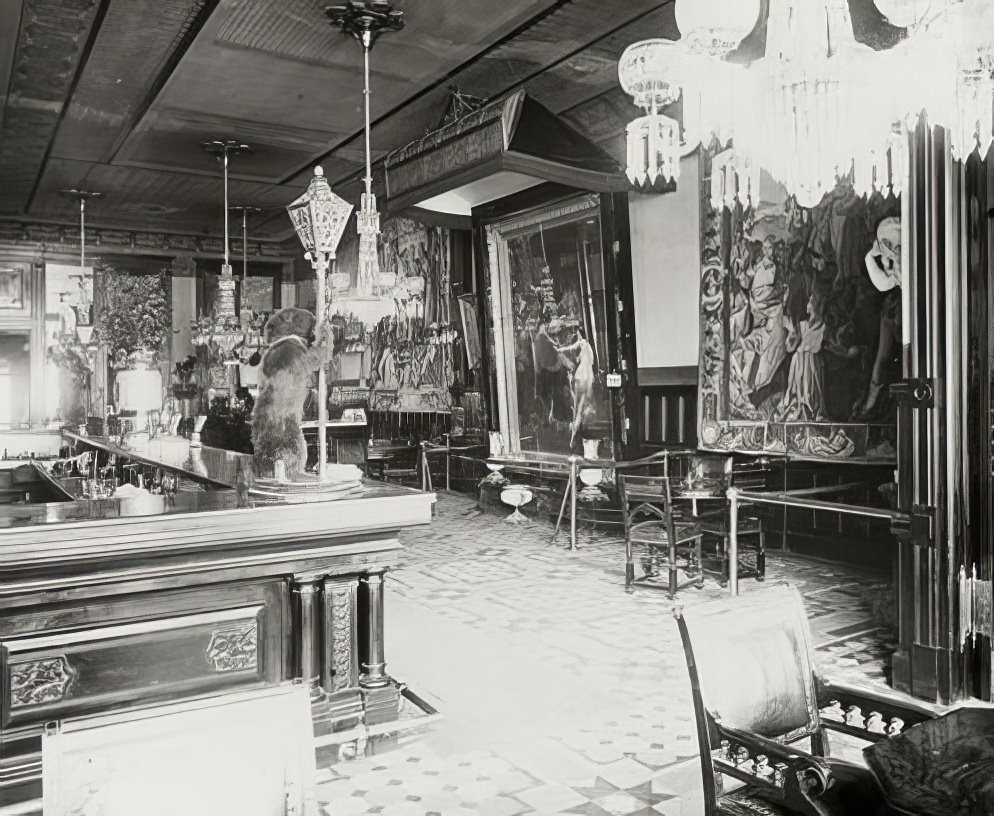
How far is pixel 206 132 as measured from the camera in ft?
26.1

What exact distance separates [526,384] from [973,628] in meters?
6.41

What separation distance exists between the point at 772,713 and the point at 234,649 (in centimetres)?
220

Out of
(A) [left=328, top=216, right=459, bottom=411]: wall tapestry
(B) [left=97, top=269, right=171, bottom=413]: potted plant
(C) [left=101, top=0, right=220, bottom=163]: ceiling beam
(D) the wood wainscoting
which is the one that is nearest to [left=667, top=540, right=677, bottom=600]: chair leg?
(D) the wood wainscoting

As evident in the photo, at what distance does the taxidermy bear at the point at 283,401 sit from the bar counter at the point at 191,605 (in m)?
0.30

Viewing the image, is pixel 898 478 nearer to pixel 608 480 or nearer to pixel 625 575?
pixel 625 575

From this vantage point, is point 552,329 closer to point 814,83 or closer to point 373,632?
point 373,632

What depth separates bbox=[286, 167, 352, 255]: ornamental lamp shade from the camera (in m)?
4.10

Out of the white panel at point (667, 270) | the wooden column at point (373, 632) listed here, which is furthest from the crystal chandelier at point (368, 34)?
the white panel at point (667, 270)

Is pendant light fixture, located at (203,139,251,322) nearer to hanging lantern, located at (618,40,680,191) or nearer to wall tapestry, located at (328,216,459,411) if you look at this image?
wall tapestry, located at (328,216,459,411)

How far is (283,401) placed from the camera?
13.2ft

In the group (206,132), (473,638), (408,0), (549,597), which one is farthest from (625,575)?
(206,132)

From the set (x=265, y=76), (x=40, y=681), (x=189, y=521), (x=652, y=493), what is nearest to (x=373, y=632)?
(x=189, y=521)

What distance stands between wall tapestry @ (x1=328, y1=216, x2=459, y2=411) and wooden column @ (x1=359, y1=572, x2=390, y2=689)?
327 inches

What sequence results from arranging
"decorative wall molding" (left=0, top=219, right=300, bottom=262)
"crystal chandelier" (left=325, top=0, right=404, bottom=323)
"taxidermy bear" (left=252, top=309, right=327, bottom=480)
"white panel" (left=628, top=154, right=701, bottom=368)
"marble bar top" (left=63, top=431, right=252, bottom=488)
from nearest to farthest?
"taxidermy bear" (left=252, top=309, right=327, bottom=480), "marble bar top" (left=63, top=431, right=252, bottom=488), "crystal chandelier" (left=325, top=0, right=404, bottom=323), "white panel" (left=628, top=154, right=701, bottom=368), "decorative wall molding" (left=0, top=219, right=300, bottom=262)
